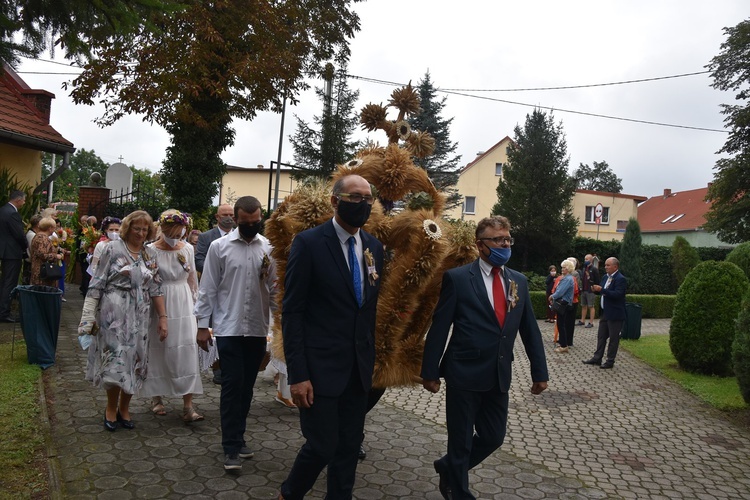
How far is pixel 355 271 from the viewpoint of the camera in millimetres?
3996

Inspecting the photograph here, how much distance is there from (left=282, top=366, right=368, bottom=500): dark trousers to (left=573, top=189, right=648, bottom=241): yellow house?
51.5 meters

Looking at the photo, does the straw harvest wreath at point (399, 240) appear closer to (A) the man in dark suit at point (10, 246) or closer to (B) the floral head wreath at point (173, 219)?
(B) the floral head wreath at point (173, 219)

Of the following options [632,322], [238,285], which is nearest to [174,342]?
[238,285]

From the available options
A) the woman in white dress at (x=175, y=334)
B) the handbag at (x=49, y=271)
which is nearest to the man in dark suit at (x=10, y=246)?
the handbag at (x=49, y=271)

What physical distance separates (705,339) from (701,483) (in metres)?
5.87

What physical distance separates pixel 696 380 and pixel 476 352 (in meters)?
8.00

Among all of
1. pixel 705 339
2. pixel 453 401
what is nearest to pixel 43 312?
pixel 453 401

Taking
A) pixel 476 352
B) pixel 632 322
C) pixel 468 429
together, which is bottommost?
pixel 468 429

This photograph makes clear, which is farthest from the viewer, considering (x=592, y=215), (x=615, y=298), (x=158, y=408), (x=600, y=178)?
(x=600, y=178)

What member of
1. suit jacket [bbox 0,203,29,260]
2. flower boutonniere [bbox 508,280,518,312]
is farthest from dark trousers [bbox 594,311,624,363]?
suit jacket [bbox 0,203,29,260]

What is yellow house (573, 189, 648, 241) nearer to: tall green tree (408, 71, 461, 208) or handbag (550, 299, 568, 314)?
tall green tree (408, 71, 461, 208)

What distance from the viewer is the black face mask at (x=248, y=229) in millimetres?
5434

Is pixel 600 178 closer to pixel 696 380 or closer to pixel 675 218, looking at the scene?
pixel 675 218

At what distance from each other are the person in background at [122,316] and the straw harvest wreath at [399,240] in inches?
57.6
